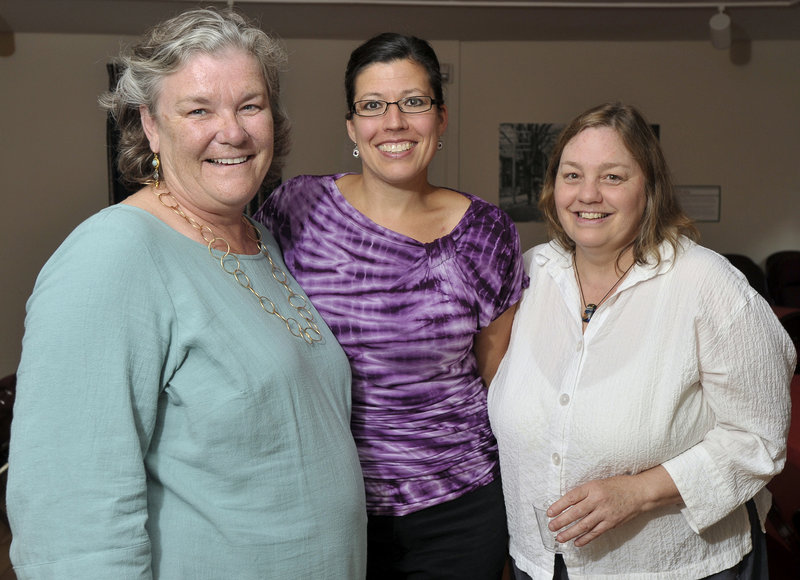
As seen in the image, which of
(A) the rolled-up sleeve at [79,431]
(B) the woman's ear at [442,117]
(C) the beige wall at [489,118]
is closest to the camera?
(A) the rolled-up sleeve at [79,431]

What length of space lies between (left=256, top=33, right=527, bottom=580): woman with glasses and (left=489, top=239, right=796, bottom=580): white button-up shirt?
14 centimetres

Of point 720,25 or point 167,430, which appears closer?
point 167,430

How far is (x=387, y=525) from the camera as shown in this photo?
185 cm

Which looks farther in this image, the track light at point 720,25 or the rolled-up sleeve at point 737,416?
the track light at point 720,25

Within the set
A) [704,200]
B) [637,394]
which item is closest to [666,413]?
[637,394]

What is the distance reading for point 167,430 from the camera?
49.8 inches

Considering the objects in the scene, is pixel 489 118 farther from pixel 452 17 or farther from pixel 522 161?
pixel 452 17

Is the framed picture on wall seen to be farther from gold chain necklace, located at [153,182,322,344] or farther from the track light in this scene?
gold chain necklace, located at [153,182,322,344]

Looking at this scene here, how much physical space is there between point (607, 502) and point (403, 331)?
23.5 inches

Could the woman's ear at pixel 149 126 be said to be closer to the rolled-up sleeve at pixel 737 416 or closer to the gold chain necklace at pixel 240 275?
the gold chain necklace at pixel 240 275

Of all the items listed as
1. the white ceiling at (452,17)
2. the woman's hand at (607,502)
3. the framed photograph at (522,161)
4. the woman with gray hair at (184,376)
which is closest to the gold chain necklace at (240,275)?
the woman with gray hair at (184,376)

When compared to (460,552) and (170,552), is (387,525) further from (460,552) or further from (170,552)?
(170,552)

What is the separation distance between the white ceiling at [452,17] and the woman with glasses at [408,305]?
4.82 metres

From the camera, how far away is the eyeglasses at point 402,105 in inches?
73.7
